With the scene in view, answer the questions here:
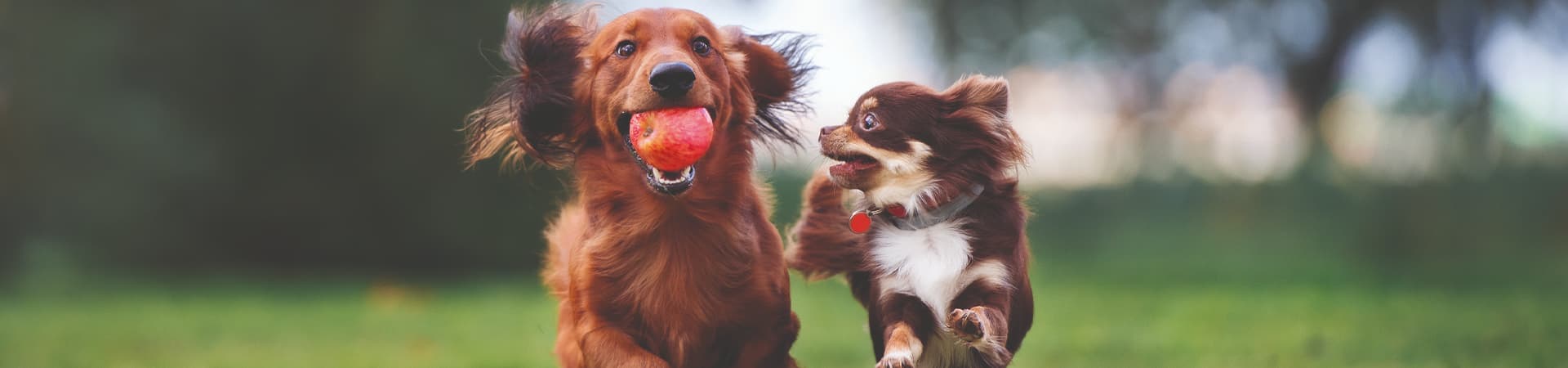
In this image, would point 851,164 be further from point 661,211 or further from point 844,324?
point 844,324

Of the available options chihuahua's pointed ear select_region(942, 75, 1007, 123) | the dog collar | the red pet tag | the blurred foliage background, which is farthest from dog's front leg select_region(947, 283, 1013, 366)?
the blurred foliage background

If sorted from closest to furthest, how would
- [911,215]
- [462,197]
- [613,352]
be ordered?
[613,352] < [911,215] < [462,197]

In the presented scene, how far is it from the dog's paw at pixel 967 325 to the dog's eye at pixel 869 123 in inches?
23.5

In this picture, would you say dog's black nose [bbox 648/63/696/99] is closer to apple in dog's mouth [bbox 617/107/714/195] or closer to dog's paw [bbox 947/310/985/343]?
apple in dog's mouth [bbox 617/107/714/195]

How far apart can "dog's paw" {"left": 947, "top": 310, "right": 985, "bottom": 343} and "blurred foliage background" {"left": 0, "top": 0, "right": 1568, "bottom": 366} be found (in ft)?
10.7

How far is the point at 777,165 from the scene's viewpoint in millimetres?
4395

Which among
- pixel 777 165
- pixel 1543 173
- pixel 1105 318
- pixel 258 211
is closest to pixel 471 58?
pixel 258 211

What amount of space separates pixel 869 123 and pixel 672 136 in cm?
55

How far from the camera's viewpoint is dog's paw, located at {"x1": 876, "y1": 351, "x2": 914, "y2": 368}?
3082 mm

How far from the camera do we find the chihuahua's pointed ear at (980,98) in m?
3.52

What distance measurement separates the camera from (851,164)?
348 cm

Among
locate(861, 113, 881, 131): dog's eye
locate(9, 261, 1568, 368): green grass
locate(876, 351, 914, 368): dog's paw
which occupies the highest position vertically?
locate(861, 113, 881, 131): dog's eye

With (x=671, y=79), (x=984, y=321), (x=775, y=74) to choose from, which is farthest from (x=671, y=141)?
(x=984, y=321)

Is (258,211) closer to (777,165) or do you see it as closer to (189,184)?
(189,184)
